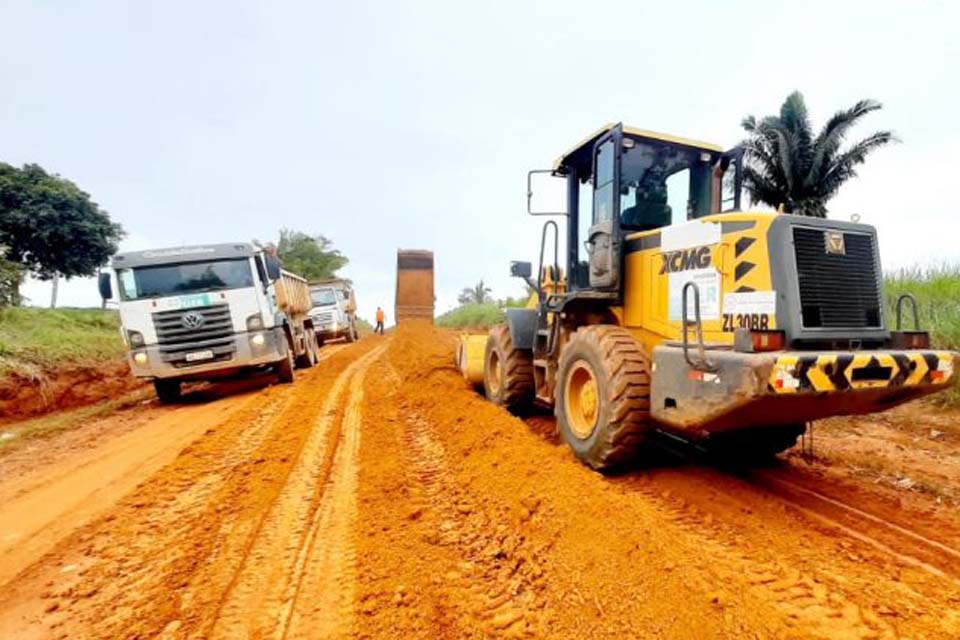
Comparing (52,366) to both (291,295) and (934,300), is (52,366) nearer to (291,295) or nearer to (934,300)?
(291,295)

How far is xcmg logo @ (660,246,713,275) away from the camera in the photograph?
393 cm

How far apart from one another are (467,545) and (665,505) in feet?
4.81

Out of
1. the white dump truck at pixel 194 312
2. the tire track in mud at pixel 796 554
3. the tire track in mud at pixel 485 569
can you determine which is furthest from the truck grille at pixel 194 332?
the tire track in mud at pixel 796 554

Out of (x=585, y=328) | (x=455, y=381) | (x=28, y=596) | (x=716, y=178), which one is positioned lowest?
(x=28, y=596)

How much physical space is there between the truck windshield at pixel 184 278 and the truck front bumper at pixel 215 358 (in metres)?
0.92

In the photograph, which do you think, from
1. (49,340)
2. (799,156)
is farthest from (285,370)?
(799,156)

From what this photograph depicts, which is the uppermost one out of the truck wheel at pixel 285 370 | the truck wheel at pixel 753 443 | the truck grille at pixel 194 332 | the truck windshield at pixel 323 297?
the truck windshield at pixel 323 297

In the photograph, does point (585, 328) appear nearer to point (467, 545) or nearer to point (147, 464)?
point (467, 545)

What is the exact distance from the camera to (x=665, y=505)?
3.69 meters

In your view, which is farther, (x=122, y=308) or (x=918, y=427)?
(x=122, y=308)

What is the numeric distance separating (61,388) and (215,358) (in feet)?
14.6

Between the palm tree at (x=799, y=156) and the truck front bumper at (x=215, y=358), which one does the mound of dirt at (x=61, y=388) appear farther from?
the palm tree at (x=799, y=156)

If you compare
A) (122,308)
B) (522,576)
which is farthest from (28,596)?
(122,308)

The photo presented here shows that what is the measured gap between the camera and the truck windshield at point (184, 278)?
8961mm
